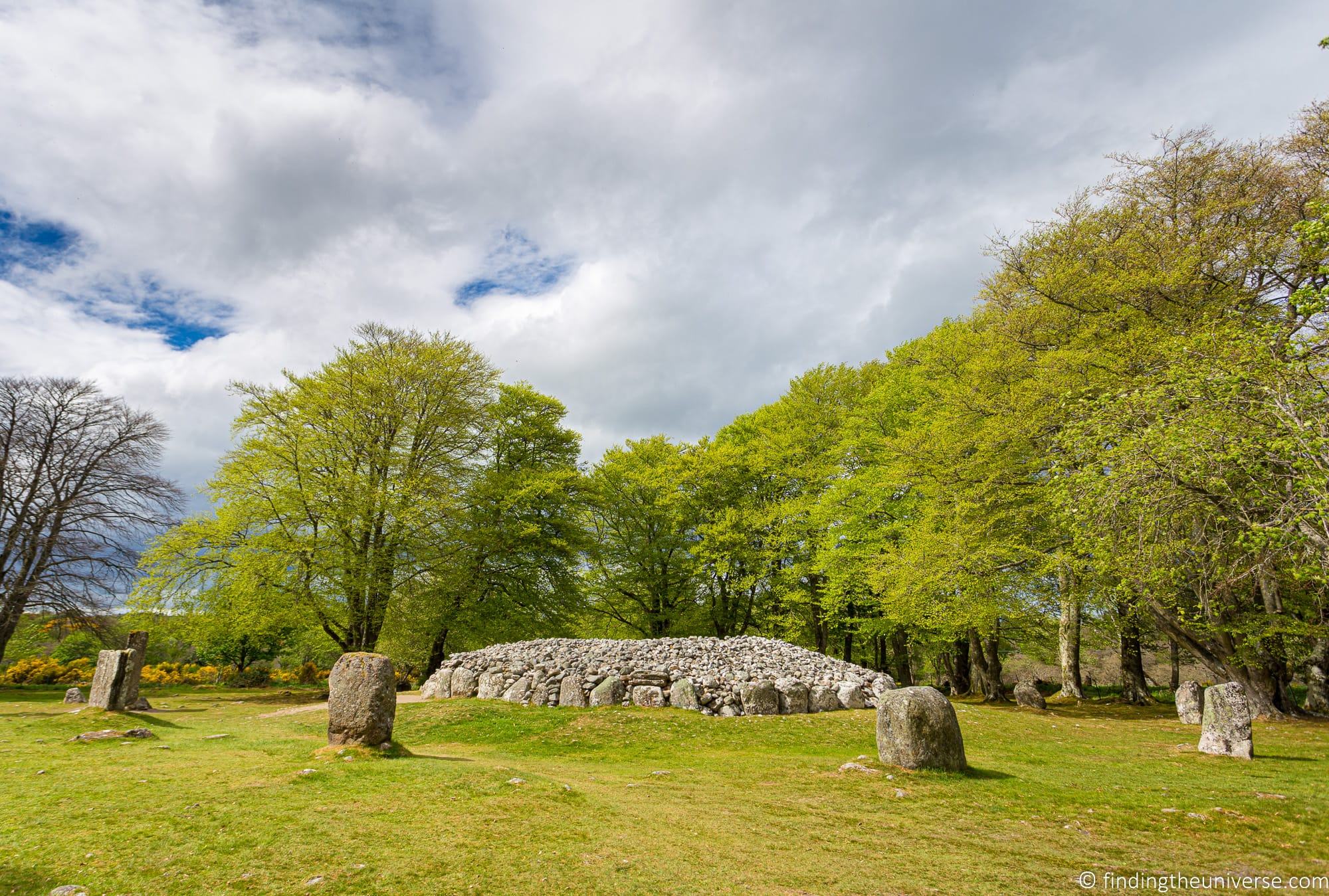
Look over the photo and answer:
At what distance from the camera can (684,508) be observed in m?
32.8

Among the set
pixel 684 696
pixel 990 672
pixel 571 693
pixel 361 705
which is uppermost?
pixel 990 672

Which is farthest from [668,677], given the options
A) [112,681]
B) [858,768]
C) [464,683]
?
[112,681]

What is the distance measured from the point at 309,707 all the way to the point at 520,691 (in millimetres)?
7456

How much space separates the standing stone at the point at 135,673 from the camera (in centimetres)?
1478

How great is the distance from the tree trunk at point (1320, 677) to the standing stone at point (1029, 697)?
6700 mm

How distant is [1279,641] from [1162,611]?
3447 mm

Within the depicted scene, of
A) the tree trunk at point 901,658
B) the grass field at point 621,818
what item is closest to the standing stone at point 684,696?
the grass field at point 621,818

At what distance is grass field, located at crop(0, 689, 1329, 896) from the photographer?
16.9 ft

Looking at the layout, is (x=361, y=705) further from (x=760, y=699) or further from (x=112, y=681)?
(x=760, y=699)

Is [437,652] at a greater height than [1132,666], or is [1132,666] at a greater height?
[1132,666]

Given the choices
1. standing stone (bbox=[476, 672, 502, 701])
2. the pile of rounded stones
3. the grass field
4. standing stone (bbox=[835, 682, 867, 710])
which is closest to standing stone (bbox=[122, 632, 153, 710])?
the grass field

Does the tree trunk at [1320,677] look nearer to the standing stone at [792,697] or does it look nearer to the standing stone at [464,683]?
the standing stone at [792,697]

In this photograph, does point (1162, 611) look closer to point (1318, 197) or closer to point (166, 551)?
point (1318, 197)

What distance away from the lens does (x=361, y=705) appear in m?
10.0
